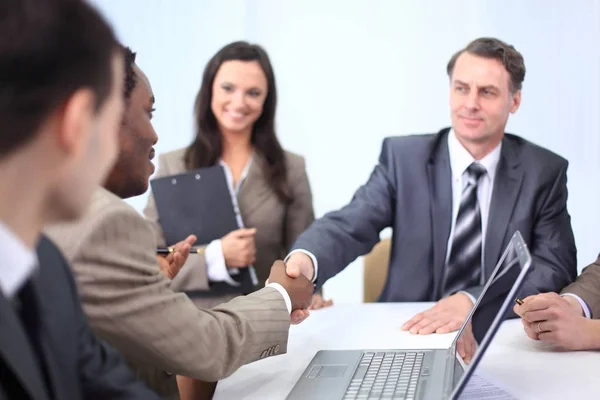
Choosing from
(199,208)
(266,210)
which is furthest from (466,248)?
(199,208)

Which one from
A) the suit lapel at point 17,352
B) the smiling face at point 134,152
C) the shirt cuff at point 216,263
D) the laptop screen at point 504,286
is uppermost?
the smiling face at point 134,152

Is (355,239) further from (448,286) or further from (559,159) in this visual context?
(559,159)

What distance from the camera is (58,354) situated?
97cm

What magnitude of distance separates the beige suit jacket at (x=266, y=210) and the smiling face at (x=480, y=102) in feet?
2.39

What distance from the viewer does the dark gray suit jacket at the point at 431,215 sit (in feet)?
7.86

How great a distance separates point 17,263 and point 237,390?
2.70 feet

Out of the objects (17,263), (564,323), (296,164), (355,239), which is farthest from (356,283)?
(17,263)

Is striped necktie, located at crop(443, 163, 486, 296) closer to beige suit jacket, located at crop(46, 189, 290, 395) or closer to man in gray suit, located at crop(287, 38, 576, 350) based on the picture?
man in gray suit, located at crop(287, 38, 576, 350)

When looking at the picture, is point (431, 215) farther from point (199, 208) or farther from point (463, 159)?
point (199, 208)

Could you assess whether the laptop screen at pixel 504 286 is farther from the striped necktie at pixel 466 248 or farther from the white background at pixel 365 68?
the white background at pixel 365 68

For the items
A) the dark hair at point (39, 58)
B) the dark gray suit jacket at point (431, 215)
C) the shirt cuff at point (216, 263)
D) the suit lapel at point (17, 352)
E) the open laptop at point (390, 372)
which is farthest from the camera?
the shirt cuff at point (216, 263)

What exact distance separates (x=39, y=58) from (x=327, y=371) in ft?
3.46

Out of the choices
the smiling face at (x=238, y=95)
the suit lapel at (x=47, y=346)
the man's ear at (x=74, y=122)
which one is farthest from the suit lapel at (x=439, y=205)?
the man's ear at (x=74, y=122)

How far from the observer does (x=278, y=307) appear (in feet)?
5.07
